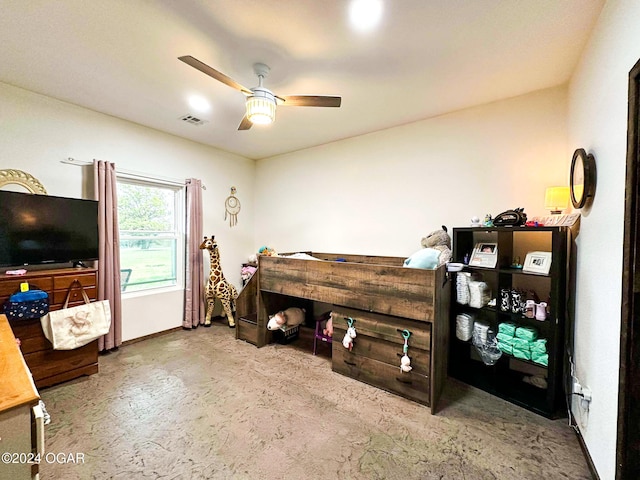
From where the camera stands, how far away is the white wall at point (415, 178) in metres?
2.50

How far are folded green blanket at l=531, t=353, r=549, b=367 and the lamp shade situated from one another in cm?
118

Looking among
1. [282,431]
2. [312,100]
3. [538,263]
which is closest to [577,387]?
[538,263]

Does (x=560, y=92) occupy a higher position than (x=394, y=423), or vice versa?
(x=560, y=92)

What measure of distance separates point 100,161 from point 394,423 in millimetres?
3799

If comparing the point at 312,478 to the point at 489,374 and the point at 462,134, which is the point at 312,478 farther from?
the point at 462,134

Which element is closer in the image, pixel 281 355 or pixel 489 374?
pixel 489 374

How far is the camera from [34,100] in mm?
2619

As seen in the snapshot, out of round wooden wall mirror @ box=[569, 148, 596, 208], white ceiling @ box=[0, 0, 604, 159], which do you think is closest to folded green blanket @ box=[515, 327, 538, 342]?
round wooden wall mirror @ box=[569, 148, 596, 208]

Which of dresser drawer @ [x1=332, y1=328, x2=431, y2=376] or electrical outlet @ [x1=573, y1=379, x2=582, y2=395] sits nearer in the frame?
electrical outlet @ [x1=573, y1=379, x2=582, y2=395]

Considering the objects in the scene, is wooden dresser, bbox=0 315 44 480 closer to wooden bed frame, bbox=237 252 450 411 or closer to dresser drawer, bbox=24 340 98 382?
dresser drawer, bbox=24 340 98 382

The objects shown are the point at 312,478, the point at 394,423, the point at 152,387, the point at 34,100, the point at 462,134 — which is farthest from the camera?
the point at 462,134

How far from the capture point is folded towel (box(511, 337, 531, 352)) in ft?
6.89

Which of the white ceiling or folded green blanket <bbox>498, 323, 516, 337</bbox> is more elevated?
the white ceiling

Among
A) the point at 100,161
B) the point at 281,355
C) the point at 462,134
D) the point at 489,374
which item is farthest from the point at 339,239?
the point at 100,161
